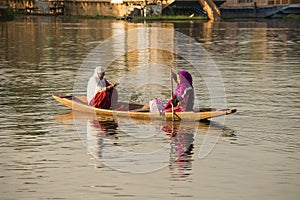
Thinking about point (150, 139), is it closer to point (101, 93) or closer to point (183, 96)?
point (183, 96)

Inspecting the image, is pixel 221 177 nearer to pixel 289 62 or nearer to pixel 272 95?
pixel 272 95

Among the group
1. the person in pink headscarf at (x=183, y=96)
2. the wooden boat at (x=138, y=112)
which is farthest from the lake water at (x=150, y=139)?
the person in pink headscarf at (x=183, y=96)

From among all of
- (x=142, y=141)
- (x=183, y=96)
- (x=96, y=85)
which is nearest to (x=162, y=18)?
(x=96, y=85)

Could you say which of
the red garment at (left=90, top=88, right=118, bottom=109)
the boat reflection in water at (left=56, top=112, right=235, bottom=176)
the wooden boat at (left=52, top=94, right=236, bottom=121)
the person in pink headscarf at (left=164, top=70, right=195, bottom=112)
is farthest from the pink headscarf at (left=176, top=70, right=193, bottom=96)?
the red garment at (left=90, top=88, right=118, bottom=109)

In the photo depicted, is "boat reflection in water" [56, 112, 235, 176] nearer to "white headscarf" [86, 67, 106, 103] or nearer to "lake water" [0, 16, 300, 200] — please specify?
"lake water" [0, 16, 300, 200]

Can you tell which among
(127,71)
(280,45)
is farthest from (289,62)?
(280,45)

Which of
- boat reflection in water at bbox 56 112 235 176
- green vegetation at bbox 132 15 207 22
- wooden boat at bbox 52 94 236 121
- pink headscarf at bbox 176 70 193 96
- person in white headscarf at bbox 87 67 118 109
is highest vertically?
pink headscarf at bbox 176 70 193 96

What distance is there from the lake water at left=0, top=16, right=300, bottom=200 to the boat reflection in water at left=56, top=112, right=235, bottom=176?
0.07 feet

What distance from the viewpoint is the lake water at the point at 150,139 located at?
1387 cm

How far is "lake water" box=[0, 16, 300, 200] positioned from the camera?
13867 millimetres

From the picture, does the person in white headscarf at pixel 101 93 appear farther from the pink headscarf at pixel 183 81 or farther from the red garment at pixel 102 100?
the pink headscarf at pixel 183 81

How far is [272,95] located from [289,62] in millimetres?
12419

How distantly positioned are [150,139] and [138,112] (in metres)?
2.27

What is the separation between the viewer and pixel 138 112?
20.3 metres
